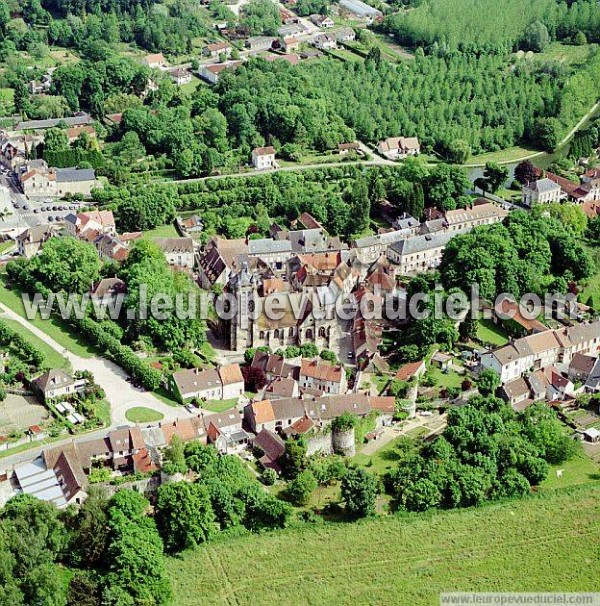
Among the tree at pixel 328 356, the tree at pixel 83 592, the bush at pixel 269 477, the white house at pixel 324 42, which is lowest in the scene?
the bush at pixel 269 477

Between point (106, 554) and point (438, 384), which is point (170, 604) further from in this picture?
point (438, 384)

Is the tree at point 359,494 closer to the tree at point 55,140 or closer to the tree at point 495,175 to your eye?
the tree at point 495,175

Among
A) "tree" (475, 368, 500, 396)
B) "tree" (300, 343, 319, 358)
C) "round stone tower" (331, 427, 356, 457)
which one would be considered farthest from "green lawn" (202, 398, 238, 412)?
"tree" (475, 368, 500, 396)

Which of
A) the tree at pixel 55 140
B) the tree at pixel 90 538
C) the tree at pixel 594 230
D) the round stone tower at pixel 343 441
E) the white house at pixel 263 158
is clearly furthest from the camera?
the white house at pixel 263 158

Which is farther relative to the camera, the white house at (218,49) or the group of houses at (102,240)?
the white house at (218,49)

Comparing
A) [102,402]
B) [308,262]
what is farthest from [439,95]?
[102,402]

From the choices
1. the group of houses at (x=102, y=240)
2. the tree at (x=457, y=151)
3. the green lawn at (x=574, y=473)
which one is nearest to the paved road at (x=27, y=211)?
the group of houses at (x=102, y=240)

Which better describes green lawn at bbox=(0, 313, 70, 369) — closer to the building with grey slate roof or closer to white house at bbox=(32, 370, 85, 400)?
white house at bbox=(32, 370, 85, 400)
